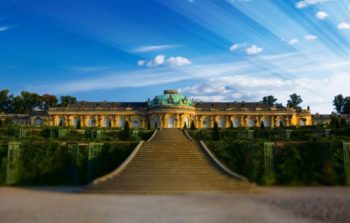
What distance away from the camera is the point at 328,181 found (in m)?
21.0

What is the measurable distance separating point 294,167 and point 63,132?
22.7 meters

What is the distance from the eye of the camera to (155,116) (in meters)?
76.6

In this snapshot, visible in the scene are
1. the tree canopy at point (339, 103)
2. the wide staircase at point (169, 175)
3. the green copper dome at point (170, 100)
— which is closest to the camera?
the wide staircase at point (169, 175)

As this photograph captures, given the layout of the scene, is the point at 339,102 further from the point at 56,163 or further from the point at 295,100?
the point at 56,163

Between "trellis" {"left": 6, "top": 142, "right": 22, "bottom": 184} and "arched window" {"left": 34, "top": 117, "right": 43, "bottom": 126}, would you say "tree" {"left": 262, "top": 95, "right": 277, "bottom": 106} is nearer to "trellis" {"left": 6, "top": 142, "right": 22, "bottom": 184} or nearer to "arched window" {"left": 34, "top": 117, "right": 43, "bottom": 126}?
"arched window" {"left": 34, "top": 117, "right": 43, "bottom": 126}

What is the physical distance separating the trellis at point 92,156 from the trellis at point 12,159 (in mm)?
4343

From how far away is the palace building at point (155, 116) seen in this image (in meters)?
78.8

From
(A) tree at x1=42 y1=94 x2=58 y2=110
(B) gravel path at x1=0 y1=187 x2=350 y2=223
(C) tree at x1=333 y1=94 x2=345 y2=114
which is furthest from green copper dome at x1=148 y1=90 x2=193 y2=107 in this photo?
(B) gravel path at x1=0 y1=187 x2=350 y2=223

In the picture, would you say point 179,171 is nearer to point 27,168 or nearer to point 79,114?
point 27,168

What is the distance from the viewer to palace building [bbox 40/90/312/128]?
7881cm

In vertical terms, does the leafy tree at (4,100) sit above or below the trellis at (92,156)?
above

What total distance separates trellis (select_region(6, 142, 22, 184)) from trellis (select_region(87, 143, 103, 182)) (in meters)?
4.34

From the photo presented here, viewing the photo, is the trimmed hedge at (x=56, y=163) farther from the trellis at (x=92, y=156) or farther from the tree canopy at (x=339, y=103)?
the tree canopy at (x=339, y=103)

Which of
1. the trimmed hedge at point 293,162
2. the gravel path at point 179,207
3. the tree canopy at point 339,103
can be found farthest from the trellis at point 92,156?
the tree canopy at point 339,103
